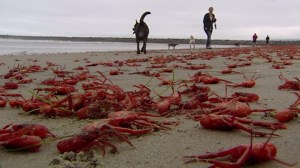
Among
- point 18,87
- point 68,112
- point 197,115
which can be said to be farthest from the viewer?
point 18,87

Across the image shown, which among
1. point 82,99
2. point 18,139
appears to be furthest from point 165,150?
point 82,99

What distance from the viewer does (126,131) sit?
2.36m

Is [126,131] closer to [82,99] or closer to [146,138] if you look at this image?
[146,138]

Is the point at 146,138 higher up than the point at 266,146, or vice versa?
the point at 266,146

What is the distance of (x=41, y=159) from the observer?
6.93 feet

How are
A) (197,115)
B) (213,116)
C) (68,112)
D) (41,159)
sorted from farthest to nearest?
1. (68,112)
2. (197,115)
3. (213,116)
4. (41,159)

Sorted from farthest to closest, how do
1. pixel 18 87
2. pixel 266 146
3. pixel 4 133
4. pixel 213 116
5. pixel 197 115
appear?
pixel 18 87 → pixel 197 115 → pixel 213 116 → pixel 4 133 → pixel 266 146

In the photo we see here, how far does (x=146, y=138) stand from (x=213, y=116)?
0.45 m

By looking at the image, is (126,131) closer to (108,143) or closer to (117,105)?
(108,143)

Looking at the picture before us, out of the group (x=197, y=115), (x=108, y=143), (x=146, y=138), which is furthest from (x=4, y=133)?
(x=197, y=115)

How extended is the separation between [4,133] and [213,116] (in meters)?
1.26

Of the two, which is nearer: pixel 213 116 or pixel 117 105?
pixel 213 116

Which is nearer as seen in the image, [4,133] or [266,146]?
[266,146]

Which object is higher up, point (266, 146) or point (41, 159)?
point (266, 146)
